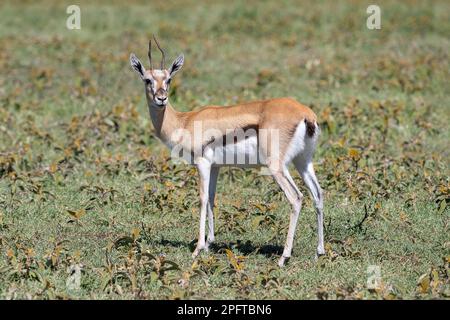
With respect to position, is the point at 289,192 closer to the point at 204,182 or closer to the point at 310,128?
the point at 310,128

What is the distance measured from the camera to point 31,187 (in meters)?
8.40

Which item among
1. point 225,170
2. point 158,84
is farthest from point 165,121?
point 225,170

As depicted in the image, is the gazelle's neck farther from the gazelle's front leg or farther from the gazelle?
the gazelle's front leg

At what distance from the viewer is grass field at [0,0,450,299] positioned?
6.31 m

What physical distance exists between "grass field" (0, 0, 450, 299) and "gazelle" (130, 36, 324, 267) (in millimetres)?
422

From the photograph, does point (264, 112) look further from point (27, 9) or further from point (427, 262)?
point (27, 9)

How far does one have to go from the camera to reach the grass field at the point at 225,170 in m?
6.31

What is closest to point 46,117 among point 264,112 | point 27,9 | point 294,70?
point 294,70

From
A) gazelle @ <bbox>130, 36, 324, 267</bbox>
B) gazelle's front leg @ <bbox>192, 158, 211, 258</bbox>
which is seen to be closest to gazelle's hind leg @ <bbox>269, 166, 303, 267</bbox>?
gazelle @ <bbox>130, 36, 324, 267</bbox>

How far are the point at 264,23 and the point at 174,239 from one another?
9.76 m

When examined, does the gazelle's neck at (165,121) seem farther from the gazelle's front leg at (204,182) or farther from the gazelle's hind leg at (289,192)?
the gazelle's hind leg at (289,192)

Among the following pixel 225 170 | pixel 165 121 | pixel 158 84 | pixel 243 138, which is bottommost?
pixel 225 170

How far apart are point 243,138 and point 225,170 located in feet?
7.14

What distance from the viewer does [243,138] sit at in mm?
6922
